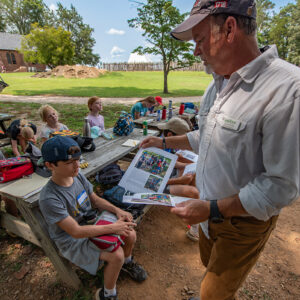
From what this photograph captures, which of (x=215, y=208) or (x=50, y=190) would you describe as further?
(x=50, y=190)

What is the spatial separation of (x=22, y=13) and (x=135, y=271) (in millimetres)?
64964

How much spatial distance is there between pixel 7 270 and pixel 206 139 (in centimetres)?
255

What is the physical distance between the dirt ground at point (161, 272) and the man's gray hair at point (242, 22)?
2325mm

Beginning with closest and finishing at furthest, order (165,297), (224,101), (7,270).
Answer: (224,101)
(165,297)
(7,270)

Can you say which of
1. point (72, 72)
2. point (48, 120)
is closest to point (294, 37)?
point (72, 72)

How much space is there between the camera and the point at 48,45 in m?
29.2

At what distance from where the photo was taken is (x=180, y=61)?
15.9 m

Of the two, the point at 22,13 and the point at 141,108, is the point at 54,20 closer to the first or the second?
the point at 22,13

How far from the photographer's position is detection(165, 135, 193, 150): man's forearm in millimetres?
1712

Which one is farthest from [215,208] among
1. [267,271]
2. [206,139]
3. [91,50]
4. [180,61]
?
[91,50]

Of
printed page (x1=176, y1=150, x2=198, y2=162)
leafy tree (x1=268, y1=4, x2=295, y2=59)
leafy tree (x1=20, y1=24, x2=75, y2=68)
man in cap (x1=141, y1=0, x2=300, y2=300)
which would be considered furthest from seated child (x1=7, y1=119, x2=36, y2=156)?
leafy tree (x1=268, y1=4, x2=295, y2=59)

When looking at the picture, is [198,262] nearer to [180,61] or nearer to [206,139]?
[206,139]

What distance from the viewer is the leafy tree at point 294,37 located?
92.1 ft

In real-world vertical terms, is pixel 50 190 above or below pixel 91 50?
below
